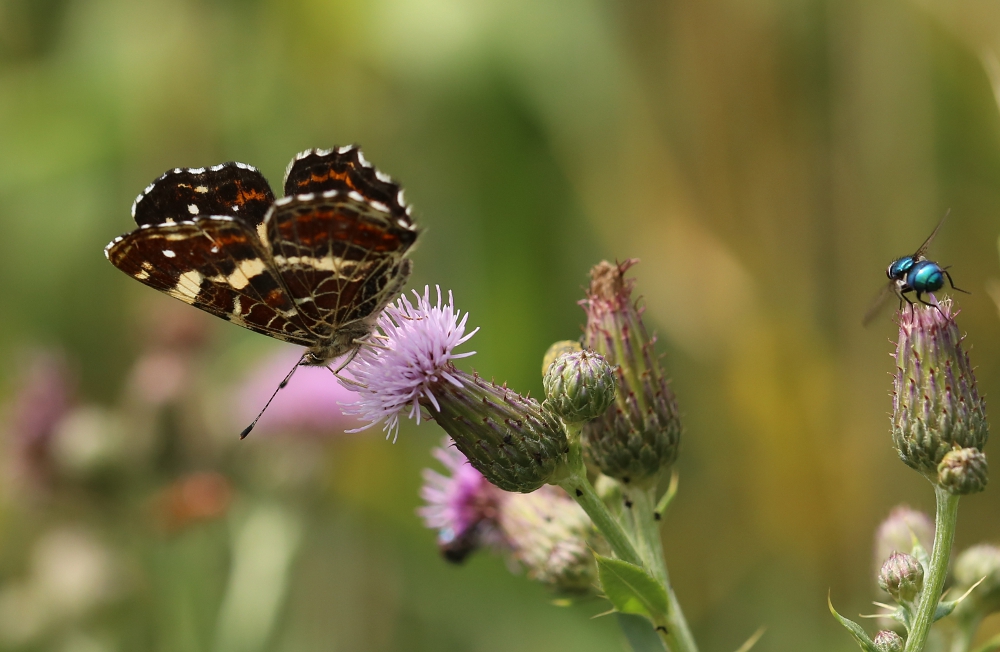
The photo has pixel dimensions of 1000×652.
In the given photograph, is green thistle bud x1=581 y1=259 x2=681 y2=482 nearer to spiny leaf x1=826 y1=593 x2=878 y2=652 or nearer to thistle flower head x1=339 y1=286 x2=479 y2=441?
thistle flower head x1=339 y1=286 x2=479 y2=441

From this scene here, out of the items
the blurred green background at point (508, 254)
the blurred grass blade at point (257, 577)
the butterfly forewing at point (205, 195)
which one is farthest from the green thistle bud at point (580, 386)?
the blurred grass blade at point (257, 577)

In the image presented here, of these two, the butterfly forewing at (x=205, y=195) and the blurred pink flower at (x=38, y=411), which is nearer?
the butterfly forewing at (x=205, y=195)

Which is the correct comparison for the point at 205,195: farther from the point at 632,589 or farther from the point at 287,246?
the point at 632,589

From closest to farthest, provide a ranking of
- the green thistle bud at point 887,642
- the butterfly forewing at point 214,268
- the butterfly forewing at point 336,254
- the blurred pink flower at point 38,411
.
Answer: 1. the green thistle bud at point 887,642
2. the butterfly forewing at point 336,254
3. the butterfly forewing at point 214,268
4. the blurred pink flower at point 38,411

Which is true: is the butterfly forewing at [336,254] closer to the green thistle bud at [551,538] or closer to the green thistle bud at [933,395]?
the green thistle bud at [551,538]

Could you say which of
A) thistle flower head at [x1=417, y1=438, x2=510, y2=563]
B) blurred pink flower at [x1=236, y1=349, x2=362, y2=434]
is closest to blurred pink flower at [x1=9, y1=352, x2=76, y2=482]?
blurred pink flower at [x1=236, y1=349, x2=362, y2=434]

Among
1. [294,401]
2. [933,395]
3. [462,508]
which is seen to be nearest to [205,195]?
[462,508]

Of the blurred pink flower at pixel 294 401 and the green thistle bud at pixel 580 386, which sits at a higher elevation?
the blurred pink flower at pixel 294 401

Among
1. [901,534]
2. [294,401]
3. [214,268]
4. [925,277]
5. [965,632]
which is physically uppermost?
[214,268]
